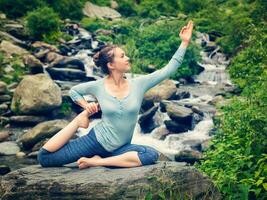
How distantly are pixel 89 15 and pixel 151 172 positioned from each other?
37.4 metres

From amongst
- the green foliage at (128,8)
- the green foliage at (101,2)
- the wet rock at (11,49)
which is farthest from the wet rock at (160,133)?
the green foliage at (101,2)

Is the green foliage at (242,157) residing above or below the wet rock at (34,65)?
above

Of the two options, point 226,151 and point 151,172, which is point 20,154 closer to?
point 226,151

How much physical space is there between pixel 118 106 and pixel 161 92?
14.4 m

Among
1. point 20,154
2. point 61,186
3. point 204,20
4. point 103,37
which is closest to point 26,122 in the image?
point 20,154

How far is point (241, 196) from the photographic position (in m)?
5.69

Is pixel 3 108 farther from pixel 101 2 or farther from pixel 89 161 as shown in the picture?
pixel 101 2

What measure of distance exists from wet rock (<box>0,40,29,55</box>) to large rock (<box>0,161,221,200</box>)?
20480 mm

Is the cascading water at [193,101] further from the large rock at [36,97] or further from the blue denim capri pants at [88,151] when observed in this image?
the blue denim capri pants at [88,151]

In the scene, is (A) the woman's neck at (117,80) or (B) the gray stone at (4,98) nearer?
(A) the woman's neck at (117,80)

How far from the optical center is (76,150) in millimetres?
5496

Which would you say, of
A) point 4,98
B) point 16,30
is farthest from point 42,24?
point 4,98

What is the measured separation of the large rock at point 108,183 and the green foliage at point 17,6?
31.5 m

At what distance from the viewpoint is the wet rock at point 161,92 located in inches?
754
